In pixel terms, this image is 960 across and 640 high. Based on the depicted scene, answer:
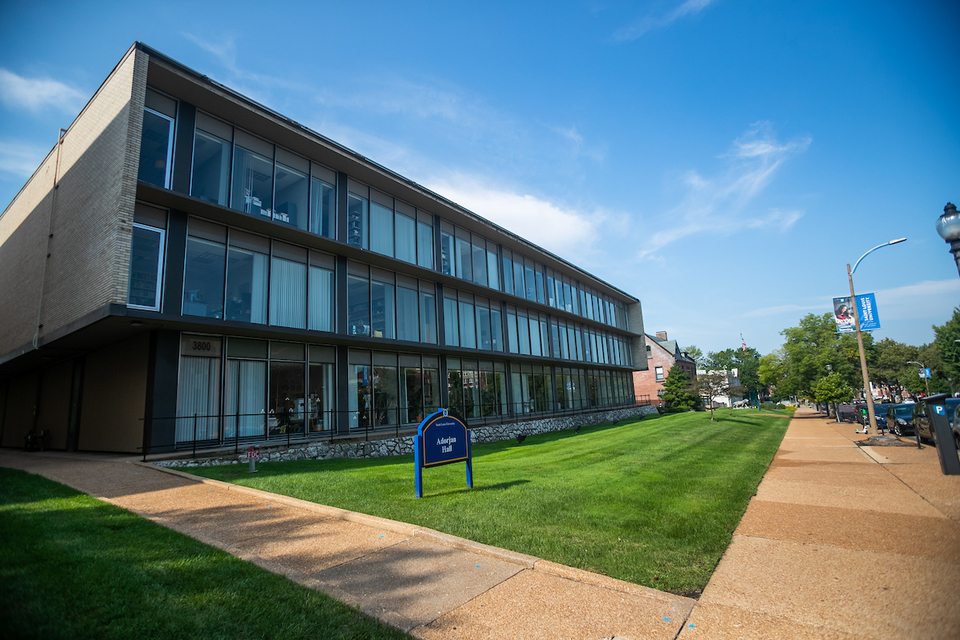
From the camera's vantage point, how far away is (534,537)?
6203mm

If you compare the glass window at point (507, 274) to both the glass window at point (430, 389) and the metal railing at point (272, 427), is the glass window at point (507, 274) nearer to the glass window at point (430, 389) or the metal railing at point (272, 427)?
the glass window at point (430, 389)

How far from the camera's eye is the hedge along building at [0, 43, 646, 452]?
1448 cm

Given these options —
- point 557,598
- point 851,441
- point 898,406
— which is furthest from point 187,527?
point 898,406

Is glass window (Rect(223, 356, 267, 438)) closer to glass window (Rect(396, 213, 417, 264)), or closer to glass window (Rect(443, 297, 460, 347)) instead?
glass window (Rect(396, 213, 417, 264))

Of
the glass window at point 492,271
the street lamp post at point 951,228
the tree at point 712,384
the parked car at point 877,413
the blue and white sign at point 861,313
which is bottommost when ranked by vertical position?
the parked car at point 877,413

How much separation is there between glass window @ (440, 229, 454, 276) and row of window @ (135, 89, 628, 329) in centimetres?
6

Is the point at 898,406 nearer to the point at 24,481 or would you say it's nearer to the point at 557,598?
the point at 557,598

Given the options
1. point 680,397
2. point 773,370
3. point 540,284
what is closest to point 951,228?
point 540,284

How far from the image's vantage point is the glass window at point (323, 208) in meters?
19.5

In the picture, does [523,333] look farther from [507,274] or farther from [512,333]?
[507,274]

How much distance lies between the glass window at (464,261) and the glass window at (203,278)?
13.5 meters

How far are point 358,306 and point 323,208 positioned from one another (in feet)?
14.7

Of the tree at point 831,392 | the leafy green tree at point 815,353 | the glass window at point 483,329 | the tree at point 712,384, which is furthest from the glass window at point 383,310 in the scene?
the leafy green tree at point 815,353

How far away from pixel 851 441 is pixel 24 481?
27.6 m
